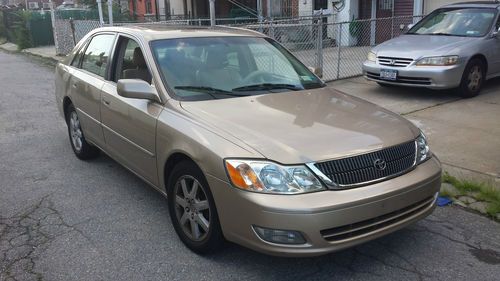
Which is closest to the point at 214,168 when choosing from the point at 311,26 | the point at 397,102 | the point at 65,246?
the point at 65,246

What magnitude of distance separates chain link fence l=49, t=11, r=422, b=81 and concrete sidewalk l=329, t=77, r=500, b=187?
0.91 metres

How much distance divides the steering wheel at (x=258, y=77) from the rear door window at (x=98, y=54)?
1559mm

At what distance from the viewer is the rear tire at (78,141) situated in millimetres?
5746

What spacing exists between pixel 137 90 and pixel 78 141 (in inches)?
90.7

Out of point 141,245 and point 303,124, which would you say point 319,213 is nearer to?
point 303,124

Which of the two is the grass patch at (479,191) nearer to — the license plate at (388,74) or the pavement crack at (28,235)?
the pavement crack at (28,235)

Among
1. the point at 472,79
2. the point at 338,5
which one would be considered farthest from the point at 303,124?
the point at 338,5

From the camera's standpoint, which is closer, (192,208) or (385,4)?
(192,208)

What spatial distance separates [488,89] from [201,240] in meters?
7.45

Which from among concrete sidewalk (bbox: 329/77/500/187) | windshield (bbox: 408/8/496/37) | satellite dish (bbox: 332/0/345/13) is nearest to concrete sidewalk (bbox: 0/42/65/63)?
satellite dish (bbox: 332/0/345/13)

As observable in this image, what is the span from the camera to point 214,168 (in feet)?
10.5

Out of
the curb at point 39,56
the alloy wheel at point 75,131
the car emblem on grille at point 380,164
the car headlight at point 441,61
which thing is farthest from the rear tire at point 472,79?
the curb at point 39,56

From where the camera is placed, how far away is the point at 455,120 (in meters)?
6.95

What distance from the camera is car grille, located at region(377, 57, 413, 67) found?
8.22 metres
